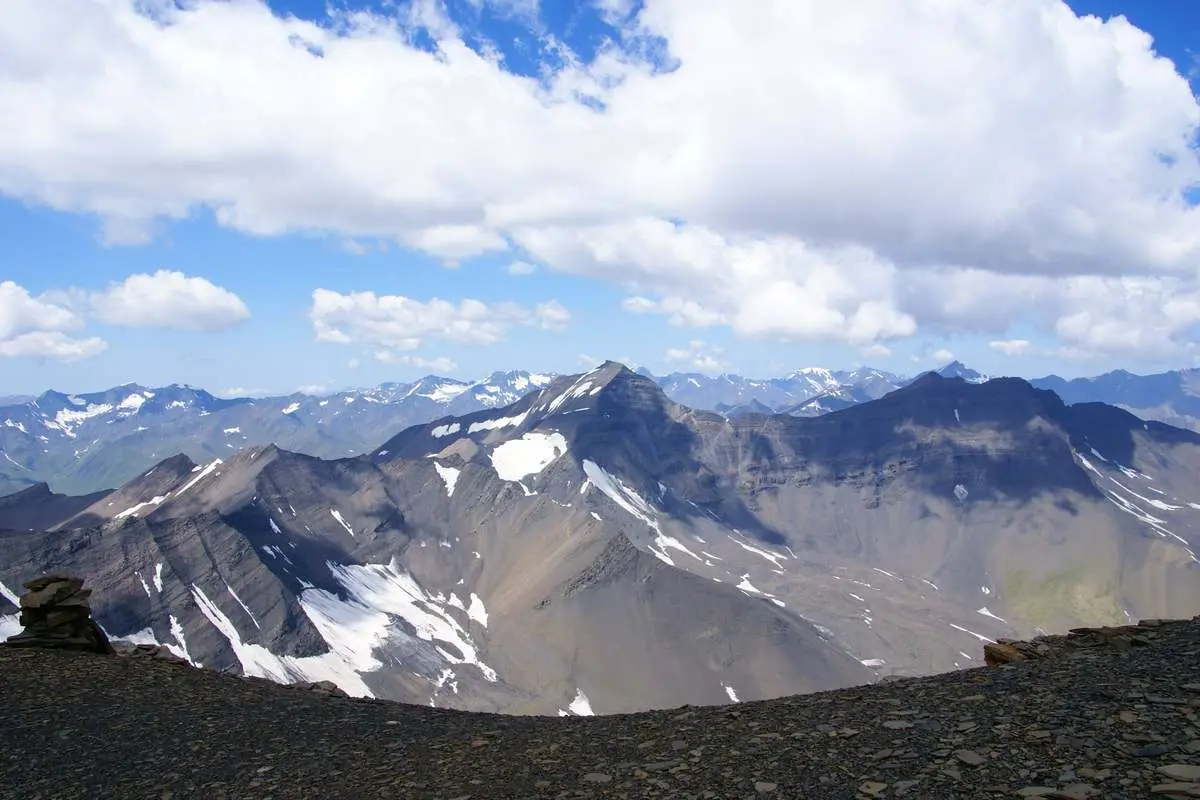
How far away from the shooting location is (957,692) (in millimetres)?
17469

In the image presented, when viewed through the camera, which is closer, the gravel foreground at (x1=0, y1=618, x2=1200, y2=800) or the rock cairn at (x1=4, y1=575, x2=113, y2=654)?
the gravel foreground at (x1=0, y1=618, x2=1200, y2=800)

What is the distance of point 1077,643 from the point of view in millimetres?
20609

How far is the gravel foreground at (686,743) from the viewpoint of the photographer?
12805 millimetres

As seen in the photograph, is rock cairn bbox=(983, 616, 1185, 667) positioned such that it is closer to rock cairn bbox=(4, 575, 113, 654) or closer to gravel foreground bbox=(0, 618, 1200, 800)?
gravel foreground bbox=(0, 618, 1200, 800)

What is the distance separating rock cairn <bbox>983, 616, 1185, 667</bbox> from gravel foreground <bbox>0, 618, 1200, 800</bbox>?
0.14 meters

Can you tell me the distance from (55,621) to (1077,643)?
35726mm

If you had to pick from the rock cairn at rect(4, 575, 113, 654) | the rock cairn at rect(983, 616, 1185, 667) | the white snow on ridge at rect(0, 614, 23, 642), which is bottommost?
the white snow on ridge at rect(0, 614, 23, 642)

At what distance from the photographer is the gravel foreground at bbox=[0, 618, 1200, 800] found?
42.0 ft

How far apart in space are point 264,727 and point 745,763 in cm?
1390

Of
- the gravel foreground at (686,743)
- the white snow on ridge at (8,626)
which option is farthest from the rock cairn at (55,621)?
the white snow on ridge at (8,626)

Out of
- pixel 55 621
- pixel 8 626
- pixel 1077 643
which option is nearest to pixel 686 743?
pixel 1077 643

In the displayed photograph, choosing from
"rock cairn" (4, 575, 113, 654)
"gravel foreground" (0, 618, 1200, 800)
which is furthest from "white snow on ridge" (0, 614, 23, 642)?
"gravel foreground" (0, 618, 1200, 800)

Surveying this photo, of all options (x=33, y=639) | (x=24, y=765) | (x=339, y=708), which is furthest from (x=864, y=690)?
(x=33, y=639)

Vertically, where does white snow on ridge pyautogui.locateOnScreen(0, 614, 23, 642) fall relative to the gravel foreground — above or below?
below
